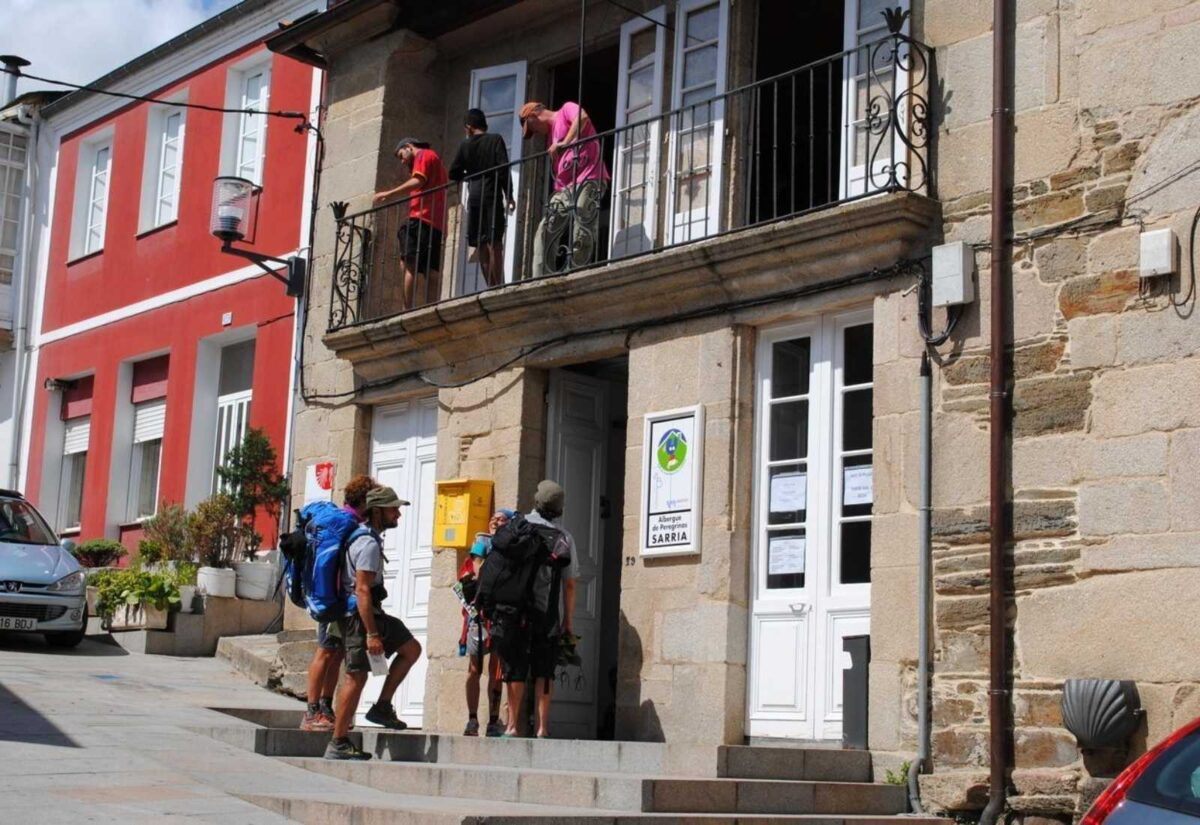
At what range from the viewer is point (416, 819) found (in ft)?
25.6

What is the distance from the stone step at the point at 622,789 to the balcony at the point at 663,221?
3108 millimetres

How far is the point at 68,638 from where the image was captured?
15.6 metres

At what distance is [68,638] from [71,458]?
5.66 metres

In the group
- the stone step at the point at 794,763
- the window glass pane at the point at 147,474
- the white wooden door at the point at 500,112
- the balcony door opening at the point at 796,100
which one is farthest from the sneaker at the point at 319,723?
the window glass pane at the point at 147,474

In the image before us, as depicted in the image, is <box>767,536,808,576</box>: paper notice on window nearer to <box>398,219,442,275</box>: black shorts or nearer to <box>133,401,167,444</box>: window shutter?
<box>398,219,442,275</box>: black shorts

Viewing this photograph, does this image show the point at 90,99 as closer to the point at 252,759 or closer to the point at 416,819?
the point at 252,759

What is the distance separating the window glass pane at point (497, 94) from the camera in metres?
14.2

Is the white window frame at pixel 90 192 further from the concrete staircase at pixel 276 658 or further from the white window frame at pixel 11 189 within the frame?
the concrete staircase at pixel 276 658

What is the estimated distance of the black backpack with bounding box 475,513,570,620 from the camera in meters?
10.6

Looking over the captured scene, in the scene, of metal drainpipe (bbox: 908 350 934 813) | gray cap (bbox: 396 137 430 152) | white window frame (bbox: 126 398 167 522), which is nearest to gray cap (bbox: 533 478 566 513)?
metal drainpipe (bbox: 908 350 934 813)

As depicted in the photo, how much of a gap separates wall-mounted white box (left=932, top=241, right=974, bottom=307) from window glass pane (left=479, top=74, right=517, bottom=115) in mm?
5183

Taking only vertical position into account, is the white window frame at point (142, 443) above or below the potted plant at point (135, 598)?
above

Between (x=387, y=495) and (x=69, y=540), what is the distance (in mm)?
10333

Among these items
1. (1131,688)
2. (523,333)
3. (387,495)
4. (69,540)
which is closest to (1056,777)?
(1131,688)
